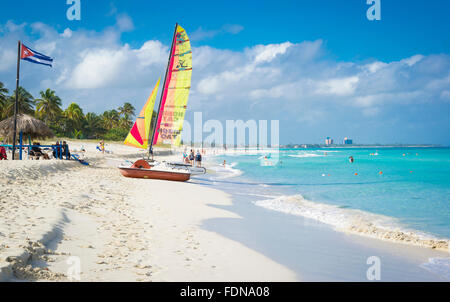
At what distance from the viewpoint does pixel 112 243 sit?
16.9ft

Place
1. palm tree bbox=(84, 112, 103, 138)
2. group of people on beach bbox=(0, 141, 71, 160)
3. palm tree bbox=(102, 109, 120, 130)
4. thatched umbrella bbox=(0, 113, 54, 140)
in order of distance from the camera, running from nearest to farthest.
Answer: group of people on beach bbox=(0, 141, 71, 160)
thatched umbrella bbox=(0, 113, 54, 140)
palm tree bbox=(84, 112, 103, 138)
palm tree bbox=(102, 109, 120, 130)

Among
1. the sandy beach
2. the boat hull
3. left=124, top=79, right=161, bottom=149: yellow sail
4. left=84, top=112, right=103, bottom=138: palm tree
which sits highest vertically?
left=84, top=112, right=103, bottom=138: palm tree

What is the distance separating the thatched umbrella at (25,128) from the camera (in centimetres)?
2006

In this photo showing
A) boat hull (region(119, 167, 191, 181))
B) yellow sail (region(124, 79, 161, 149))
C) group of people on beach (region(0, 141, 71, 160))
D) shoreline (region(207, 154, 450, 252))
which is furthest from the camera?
group of people on beach (region(0, 141, 71, 160))

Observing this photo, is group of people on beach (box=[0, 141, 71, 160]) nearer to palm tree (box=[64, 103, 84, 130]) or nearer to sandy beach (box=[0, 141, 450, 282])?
sandy beach (box=[0, 141, 450, 282])

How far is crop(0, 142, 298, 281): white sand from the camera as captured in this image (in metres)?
3.90

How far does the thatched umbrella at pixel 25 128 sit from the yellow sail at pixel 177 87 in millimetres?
10961

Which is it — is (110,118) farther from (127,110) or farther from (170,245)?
(170,245)

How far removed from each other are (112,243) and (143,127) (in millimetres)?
11614

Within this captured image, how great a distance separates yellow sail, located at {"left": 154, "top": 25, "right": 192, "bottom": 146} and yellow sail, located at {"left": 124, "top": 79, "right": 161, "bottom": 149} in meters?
0.56

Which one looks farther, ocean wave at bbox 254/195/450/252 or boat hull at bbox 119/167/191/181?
boat hull at bbox 119/167/191/181

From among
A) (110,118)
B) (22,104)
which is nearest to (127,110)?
(110,118)

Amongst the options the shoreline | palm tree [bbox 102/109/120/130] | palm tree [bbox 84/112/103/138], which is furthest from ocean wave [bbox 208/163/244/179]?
palm tree [bbox 102/109/120/130]
